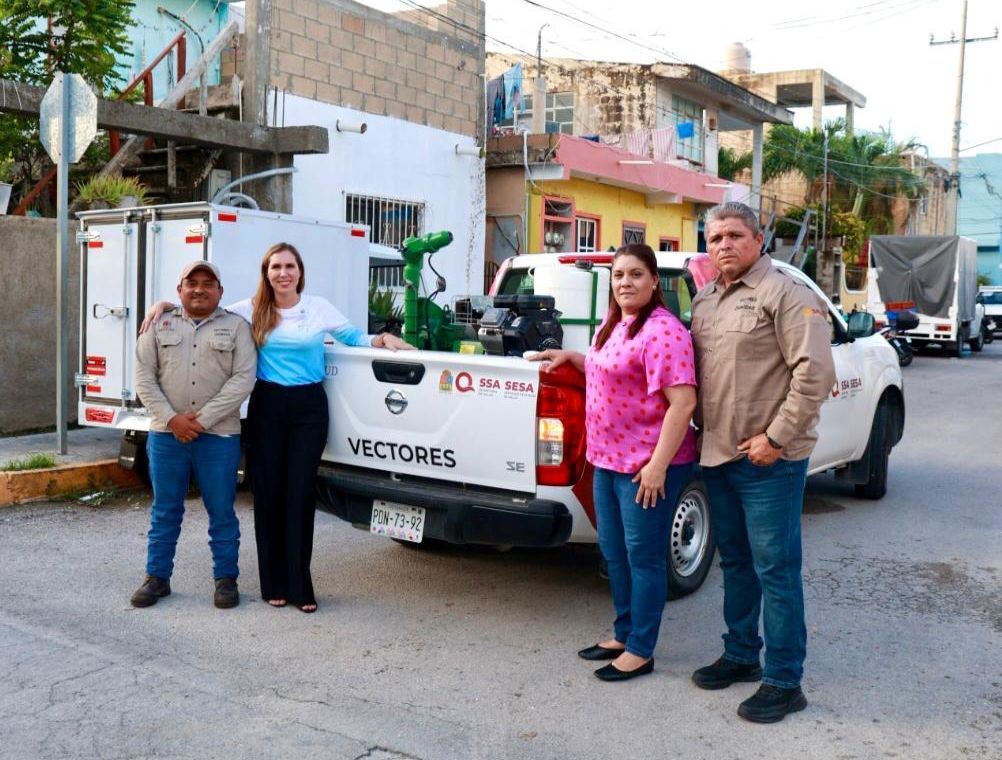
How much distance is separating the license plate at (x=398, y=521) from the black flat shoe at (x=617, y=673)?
43.8 inches

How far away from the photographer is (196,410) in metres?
5.34

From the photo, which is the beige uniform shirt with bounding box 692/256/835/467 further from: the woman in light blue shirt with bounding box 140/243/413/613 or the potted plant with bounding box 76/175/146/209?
the potted plant with bounding box 76/175/146/209

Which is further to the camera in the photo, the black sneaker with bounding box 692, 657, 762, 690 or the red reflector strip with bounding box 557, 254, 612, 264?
the red reflector strip with bounding box 557, 254, 612, 264

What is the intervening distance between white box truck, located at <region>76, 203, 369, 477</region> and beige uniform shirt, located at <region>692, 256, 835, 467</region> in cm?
448

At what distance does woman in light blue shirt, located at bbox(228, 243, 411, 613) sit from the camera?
17.4ft

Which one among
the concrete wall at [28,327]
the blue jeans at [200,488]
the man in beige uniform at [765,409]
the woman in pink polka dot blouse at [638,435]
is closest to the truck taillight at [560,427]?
the woman in pink polka dot blouse at [638,435]

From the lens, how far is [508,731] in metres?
4.01

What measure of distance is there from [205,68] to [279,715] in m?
11.0

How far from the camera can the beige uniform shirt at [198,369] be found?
5.29 metres

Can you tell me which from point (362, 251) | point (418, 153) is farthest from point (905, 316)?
point (418, 153)

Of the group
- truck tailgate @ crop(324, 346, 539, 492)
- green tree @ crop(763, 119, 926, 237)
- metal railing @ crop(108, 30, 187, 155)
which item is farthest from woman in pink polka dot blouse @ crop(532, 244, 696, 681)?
green tree @ crop(763, 119, 926, 237)

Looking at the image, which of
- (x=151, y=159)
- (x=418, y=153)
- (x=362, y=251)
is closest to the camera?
(x=362, y=251)

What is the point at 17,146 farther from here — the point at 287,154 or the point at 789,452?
the point at 789,452

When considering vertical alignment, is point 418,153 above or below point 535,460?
above
